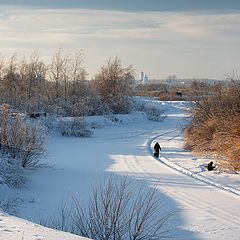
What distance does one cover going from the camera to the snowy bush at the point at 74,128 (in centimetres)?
5075

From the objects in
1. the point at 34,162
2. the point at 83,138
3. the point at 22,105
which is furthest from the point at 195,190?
the point at 22,105

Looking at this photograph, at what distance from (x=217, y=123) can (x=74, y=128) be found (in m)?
19.9

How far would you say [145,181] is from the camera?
2488 centimetres

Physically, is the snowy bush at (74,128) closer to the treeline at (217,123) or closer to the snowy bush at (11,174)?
the treeline at (217,123)

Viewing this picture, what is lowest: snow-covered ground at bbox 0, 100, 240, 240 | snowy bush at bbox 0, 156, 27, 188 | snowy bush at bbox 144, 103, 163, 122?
snow-covered ground at bbox 0, 100, 240, 240

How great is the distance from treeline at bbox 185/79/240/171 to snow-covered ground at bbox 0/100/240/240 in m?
1.17

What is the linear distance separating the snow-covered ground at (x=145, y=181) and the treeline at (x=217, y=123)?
117 cm

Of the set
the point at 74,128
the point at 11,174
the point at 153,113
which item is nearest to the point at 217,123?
the point at 11,174

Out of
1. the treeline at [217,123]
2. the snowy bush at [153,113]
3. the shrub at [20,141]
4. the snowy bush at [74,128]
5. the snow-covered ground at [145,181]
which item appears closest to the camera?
the snow-covered ground at [145,181]

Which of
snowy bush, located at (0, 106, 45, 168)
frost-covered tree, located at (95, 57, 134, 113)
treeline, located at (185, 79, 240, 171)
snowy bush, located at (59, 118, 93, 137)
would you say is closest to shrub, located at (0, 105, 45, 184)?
snowy bush, located at (0, 106, 45, 168)

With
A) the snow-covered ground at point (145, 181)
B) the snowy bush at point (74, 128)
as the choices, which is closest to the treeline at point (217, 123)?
the snow-covered ground at point (145, 181)

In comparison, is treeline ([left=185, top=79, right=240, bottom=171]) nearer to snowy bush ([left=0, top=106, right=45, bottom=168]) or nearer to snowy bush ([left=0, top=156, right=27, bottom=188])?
snowy bush ([left=0, top=106, right=45, bottom=168])

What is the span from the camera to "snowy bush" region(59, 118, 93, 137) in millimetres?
50750

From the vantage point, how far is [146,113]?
76125mm
